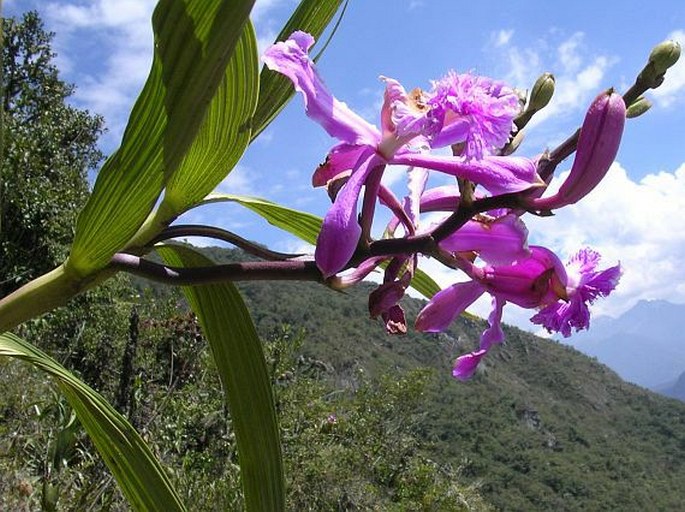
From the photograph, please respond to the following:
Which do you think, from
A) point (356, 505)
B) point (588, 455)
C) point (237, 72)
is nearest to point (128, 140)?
point (237, 72)

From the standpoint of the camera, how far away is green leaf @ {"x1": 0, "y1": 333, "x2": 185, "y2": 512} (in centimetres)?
73

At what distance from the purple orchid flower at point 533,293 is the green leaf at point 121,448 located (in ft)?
1.15

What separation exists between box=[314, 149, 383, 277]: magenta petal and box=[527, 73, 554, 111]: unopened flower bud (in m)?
0.16

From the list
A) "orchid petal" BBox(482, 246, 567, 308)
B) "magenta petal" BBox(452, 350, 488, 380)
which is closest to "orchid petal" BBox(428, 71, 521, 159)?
"orchid petal" BBox(482, 246, 567, 308)

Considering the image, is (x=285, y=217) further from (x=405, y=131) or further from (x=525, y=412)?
(x=525, y=412)

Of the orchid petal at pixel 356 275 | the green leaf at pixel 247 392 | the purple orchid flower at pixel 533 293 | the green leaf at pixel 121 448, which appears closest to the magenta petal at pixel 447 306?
the purple orchid flower at pixel 533 293

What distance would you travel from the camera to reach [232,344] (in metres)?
0.78

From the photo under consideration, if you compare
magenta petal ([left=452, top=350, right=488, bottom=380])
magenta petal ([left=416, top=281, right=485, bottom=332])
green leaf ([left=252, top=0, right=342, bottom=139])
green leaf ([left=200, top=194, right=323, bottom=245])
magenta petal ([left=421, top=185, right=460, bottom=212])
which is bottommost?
magenta petal ([left=452, top=350, right=488, bottom=380])

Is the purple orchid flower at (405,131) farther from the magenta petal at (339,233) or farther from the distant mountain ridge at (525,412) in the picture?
the distant mountain ridge at (525,412)

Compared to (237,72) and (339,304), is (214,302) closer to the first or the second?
(237,72)

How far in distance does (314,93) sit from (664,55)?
273 mm

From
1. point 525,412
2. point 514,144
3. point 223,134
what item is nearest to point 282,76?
point 223,134

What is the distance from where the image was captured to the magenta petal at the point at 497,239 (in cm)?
57

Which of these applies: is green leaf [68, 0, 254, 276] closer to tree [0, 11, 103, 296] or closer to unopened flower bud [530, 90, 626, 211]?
unopened flower bud [530, 90, 626, 211]
